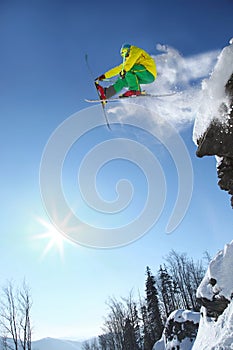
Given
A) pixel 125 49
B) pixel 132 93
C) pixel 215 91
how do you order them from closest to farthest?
pixel 215 91 → pixel 125 49 → pixel 132 93

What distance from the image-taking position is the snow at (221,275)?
11750mm

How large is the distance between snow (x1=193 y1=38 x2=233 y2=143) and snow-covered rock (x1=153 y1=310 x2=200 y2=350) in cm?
1908

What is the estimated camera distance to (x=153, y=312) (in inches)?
1499

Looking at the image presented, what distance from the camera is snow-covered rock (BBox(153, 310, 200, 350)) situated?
19831 millimetres

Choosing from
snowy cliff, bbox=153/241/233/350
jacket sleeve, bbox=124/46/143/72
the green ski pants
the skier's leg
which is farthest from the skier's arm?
snowy cliff, bbox=153/241/233/350

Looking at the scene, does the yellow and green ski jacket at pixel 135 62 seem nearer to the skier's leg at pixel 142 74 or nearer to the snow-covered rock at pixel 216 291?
the skier's leg at pixel 142 74

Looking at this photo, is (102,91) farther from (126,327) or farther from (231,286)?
(126,327)

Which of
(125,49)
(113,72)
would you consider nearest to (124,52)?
(125,49)

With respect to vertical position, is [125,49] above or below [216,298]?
above

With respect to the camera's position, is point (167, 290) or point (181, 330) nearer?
point (181, 330)

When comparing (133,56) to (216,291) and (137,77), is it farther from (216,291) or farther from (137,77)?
(216,291)

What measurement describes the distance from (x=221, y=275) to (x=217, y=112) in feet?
30.6

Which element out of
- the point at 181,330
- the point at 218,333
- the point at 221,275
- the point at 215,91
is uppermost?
the point at 215,91

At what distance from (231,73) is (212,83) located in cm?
42
